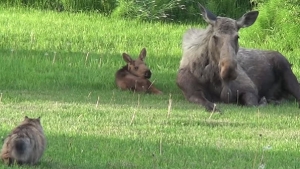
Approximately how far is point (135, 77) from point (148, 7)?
7.65 m

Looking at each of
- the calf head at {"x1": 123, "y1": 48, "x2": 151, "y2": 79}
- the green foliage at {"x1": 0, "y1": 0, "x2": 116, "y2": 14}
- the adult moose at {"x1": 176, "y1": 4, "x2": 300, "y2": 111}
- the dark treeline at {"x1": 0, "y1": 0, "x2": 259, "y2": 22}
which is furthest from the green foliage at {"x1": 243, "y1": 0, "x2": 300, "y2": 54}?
the calf head at {"x1": 123, "y1": 48, "x2": 151, "y2": 79}

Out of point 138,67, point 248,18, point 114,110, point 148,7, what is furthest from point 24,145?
point 148,7

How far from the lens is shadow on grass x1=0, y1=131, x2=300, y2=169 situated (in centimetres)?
862

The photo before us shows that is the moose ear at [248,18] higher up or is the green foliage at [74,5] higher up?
the moose ear at [248,18]

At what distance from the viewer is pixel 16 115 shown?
36.8 feet

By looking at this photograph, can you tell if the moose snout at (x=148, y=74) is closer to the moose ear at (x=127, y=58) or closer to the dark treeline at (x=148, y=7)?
the moose ear at (x=127, y=58)

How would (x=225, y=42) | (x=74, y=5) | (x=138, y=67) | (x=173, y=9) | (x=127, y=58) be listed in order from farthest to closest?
(x=173, y=9) → (x=74, y=5) → (x=127, y=58) → (x=138, y=67) → (x=225, y=42)

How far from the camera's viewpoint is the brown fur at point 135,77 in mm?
15023

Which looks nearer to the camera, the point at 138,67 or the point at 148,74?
the point at 148,74

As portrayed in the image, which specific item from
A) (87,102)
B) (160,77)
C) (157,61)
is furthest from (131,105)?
(157,61)

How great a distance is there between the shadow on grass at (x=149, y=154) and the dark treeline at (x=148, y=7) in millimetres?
12569

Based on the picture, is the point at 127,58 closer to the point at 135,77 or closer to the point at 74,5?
the point at 135,77

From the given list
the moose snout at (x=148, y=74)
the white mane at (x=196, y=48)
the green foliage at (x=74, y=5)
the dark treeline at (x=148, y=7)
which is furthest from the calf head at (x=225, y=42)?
the green foliage at (x=74, y=5)

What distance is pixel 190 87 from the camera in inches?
564
